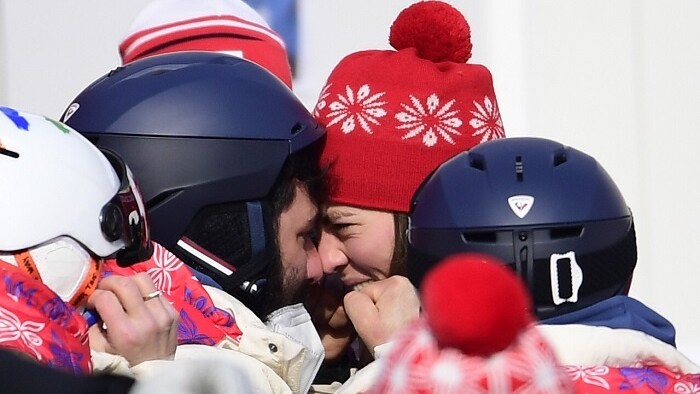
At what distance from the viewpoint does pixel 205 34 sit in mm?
3508

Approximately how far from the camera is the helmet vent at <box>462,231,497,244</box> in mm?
2206

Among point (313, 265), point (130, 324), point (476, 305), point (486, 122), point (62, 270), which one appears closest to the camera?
point (476, 305)

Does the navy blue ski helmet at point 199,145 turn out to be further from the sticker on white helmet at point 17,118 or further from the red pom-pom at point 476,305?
the red pom-pom at point 476,305

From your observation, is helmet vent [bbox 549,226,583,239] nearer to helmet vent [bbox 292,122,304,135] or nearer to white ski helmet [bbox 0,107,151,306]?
white ski helmet [bbox 0,107,151,306]

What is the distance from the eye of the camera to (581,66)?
4.58 meters

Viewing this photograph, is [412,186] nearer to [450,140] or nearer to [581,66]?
[450,140]

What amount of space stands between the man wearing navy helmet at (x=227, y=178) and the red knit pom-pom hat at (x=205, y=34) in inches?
21.9

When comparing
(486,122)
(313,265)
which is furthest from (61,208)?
(486,122)

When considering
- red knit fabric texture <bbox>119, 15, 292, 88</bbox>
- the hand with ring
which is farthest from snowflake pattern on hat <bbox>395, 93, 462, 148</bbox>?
the hand with ring

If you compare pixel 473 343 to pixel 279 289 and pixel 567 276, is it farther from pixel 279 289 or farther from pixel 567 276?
pixel 279 289

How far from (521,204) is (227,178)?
2.55ft

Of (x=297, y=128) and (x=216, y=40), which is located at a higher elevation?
(x=216, y=40)

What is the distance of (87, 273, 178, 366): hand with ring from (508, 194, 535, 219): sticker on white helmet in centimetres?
63

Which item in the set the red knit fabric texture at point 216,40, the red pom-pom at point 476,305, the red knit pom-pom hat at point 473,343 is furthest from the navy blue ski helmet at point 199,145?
the red pom-pom at point 476,305
